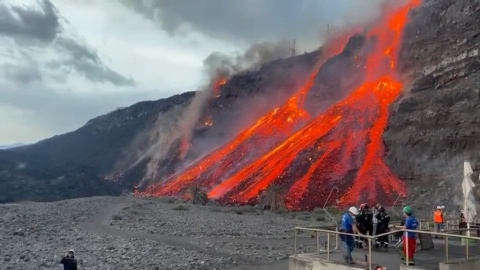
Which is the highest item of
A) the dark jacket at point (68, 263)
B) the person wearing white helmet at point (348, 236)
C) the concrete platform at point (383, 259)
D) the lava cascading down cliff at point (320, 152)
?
the lava cascading down cliff at point (320, 152)

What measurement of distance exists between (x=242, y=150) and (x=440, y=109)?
137 feet

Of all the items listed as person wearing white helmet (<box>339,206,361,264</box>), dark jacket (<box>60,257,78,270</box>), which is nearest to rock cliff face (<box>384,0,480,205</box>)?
person wearing white helmet (<box>339,206,361,264</box>)

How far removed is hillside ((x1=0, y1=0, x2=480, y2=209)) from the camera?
6194cm

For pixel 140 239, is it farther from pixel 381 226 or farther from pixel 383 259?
pixel 383 259

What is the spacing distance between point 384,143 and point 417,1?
46.6m

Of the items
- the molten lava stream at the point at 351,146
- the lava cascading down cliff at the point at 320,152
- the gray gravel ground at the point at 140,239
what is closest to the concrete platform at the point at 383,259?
the gray gravel ground at the point at 140,239

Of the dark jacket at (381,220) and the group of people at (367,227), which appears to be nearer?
the group of people at (367,227)

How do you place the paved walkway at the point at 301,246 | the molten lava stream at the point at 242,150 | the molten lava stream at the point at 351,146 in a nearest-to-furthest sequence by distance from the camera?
the paved walkway at the point at 301,246 < the molten lava stream at the point at 351,146 < the molten lava stream at the point at 242,150

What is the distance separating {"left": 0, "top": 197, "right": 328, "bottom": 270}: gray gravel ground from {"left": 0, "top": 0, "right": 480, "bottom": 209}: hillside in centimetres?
2168

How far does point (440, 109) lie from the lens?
64.4 m

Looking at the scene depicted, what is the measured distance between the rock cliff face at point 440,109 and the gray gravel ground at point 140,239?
1912cm

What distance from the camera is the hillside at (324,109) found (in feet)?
203

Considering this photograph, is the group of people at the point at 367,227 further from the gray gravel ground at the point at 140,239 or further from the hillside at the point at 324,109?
the hillside at the point at 324,109

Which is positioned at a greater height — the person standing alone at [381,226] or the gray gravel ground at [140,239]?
the person standing alone at [381,226]
